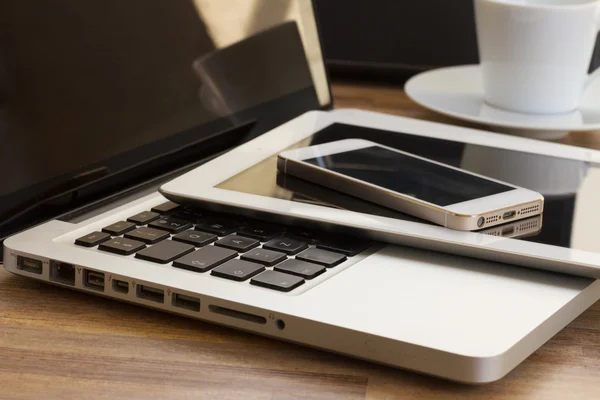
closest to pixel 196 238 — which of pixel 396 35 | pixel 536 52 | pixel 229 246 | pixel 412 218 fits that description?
pixel 229 246

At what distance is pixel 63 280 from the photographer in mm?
481

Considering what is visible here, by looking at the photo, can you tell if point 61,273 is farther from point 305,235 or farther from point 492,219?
point 492,219

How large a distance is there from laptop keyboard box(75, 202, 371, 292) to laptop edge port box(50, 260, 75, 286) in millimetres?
18


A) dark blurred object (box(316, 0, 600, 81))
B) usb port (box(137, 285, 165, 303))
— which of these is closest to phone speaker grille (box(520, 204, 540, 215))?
usb port (box(137, 285, 165, 303))

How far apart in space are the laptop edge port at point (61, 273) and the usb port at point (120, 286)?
32 mm

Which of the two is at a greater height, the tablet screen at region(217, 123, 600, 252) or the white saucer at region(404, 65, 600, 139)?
the white saucer at region(404, 65, 600, 139)

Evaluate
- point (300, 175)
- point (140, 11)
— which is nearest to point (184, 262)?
point (300, 175)

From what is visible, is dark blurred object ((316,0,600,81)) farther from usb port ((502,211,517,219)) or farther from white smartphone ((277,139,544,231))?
usb port ((502,211,517,219))

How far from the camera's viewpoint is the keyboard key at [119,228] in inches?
19.9

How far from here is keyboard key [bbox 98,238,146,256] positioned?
18.8 inches

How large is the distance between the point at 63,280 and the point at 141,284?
0.19ft

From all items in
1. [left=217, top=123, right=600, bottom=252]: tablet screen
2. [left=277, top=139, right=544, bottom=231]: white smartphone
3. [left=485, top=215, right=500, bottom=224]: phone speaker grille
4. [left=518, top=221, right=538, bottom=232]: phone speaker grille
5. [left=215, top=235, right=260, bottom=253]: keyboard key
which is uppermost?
[left=277, top=139, right=544, bottom=231]: white smartphone

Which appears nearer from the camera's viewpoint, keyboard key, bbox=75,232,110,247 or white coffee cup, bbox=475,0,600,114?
keyboard key, bbox=75,232,110,247

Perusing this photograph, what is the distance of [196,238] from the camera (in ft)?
1.62
